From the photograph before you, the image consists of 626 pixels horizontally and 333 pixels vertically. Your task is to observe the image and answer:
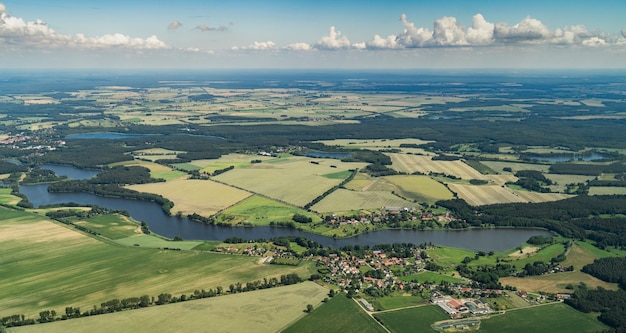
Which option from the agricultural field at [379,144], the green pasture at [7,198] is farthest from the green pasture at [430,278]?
the agricultural field at [379,144]

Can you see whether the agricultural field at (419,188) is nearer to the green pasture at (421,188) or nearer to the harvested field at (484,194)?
the green pasture at (421,188)

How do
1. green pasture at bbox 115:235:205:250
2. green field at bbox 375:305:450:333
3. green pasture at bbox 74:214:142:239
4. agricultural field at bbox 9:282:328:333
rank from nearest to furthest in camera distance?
agricultural field at bbox 9:282:328:333, green field at bbox 375:305:450:333, green pasture at bbox 115:235:205:250, green pasture at bbox 74:214:142:239

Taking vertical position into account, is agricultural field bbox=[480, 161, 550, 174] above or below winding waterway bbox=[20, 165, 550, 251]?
above

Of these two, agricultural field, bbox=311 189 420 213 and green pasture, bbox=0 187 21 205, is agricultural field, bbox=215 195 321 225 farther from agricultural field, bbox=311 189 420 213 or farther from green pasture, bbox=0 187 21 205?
green pasture, bbox=0 187 21 205

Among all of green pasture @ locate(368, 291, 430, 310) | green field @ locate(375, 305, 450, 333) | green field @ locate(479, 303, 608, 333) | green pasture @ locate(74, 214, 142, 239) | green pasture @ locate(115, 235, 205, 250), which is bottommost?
green field @ locate(479, 303, 608, 333)

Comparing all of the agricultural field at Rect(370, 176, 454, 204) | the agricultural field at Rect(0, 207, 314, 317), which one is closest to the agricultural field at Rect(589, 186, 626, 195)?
the agricultural field at Rect(370, 176, 454, 204)

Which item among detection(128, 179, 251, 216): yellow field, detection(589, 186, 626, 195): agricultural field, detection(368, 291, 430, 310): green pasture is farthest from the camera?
detection(589, 186, 626, 195): agricultural field

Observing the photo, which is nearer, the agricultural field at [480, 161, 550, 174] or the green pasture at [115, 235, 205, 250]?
the green pasture at [115, 235, 205, 250]
